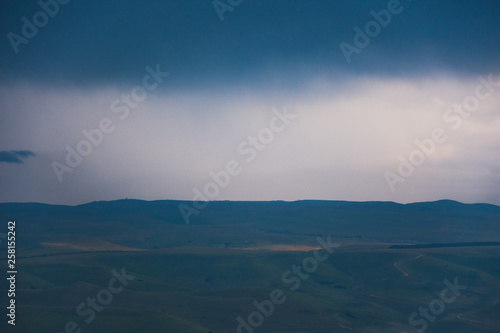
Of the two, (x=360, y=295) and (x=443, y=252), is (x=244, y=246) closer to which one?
(x=443, y=252)

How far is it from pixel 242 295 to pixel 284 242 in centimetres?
11047

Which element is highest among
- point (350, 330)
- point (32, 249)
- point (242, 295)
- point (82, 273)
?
point (32, 249)

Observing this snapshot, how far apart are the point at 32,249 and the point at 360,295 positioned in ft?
289

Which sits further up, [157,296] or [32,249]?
[32,249]

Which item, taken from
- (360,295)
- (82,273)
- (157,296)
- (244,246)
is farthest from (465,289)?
(244,246)

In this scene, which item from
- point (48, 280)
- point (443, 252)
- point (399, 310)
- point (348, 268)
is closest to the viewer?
point (399, 310)

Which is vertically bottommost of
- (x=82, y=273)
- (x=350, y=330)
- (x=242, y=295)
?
(x=350, y=330)

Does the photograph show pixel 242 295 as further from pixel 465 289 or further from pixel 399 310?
pixel 465 289

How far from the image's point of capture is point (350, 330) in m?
77.2

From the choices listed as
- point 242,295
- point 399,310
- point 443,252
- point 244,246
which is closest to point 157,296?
point 242,295

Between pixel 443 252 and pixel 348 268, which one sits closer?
pixel 348 268

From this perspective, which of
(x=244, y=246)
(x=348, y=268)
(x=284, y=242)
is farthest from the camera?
(x=284, y=242)

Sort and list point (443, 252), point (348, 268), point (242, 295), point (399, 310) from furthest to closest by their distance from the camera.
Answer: point (443, 252)
point (348, 268)
point (399, 310)
point (242, 295)

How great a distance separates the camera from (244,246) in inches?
7141
